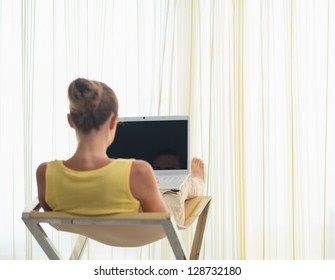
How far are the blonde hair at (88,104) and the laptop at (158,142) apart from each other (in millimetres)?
643

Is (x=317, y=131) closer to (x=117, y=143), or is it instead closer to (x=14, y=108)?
(x=117, y=143)

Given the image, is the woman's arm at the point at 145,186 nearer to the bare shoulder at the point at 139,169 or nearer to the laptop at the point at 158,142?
the bare shoulder at the point at 139,169

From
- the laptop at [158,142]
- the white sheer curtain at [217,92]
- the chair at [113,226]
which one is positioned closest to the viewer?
the chair at [113,226]

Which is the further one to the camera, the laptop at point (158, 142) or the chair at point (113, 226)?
the laptop at point (158, 142)

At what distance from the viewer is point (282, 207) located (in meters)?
2.90

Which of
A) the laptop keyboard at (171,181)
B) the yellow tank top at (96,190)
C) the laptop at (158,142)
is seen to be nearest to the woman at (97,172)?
the yellow tank top at (96,190)

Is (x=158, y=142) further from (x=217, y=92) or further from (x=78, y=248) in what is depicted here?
(x=217, y=92)

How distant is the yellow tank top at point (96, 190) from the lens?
5.26 ft

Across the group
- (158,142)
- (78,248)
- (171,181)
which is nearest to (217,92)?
(158,142)

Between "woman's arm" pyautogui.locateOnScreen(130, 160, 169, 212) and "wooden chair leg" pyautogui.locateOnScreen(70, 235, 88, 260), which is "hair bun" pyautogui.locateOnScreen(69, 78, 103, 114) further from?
"wooden chair leg" pyautogui.locateOnScreen(70, 235, 88, 260)

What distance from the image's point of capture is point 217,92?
2875 millimetres

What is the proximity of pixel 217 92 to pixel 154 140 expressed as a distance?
29.2 inches

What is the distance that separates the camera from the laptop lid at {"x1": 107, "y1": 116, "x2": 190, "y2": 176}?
225 centimetres

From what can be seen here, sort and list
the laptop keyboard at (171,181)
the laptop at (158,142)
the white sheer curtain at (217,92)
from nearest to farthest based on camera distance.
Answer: the laptop keyboard at (171,181), the laptop at (158,142), the white sheer curtain at (217,92)
